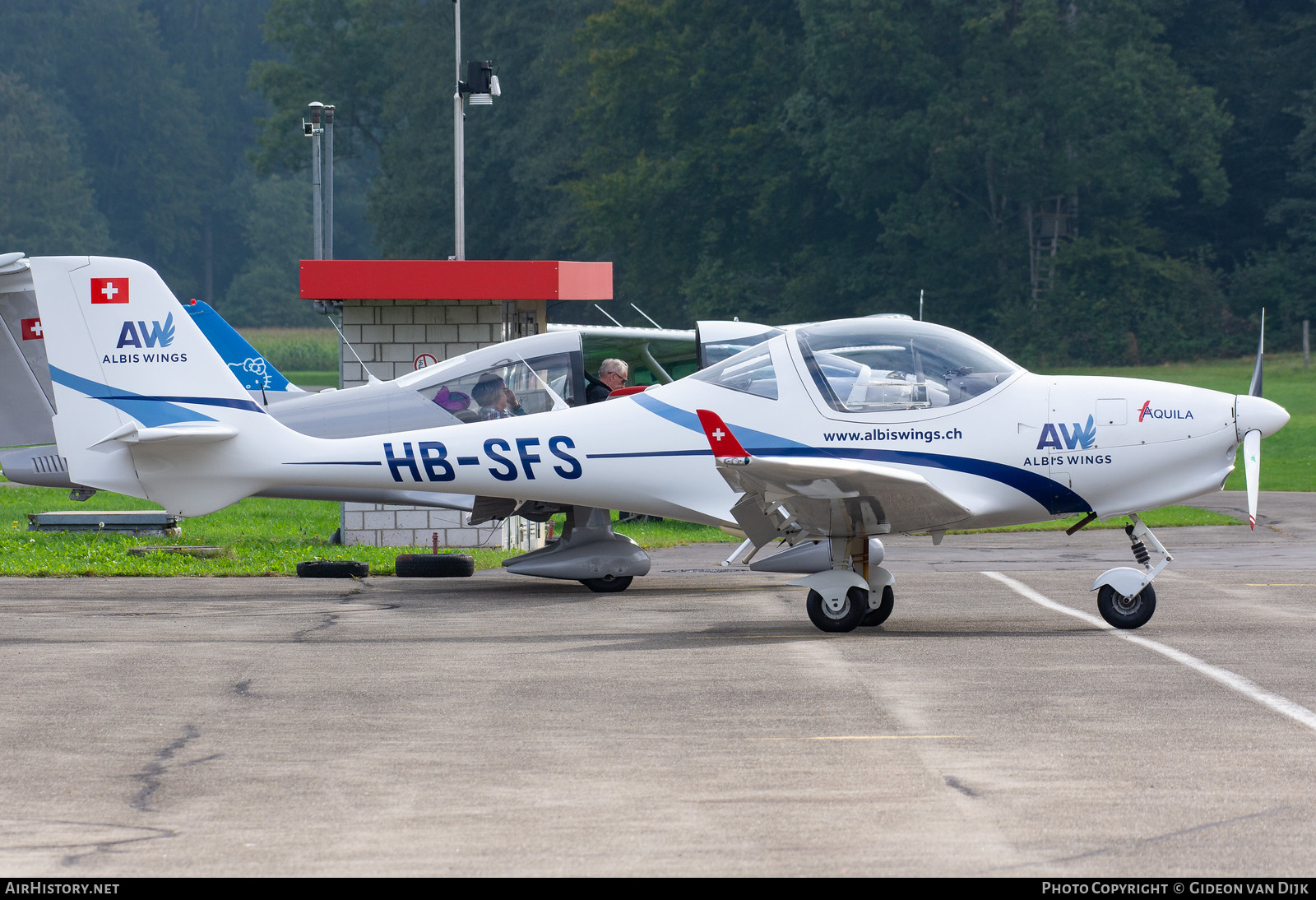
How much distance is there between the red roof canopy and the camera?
52.9ft

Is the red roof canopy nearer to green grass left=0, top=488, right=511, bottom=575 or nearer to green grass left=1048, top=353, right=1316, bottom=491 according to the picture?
green grass left=0, top=488, right=511, bottom=575

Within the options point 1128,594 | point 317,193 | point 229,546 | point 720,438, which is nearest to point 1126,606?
point 1128,594

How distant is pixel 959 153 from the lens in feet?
192

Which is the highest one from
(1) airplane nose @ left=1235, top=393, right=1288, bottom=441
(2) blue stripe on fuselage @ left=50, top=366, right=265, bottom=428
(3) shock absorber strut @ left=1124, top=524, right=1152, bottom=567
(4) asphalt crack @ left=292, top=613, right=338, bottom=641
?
(1) airplane nose @ left=1235, top=393, right=1288, bottom=441

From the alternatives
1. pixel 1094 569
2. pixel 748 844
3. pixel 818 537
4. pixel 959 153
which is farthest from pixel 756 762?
pixel 959 153

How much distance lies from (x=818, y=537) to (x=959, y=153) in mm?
49877

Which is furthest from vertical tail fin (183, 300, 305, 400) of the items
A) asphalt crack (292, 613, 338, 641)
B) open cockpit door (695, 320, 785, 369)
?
asphalt crack (292, 613, 338, 641)

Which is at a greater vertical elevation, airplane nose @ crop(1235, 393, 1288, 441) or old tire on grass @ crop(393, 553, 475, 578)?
airplane nose @ crop(1235, 393, 1288, 441)

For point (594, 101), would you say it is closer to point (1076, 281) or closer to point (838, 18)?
point (838, 18)

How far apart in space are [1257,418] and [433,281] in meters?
8.49

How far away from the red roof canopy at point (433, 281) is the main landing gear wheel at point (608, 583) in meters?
3.77

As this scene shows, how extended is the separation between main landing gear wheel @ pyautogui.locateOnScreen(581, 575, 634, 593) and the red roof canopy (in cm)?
377

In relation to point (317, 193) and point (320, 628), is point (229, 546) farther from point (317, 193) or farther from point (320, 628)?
point (317, 193)

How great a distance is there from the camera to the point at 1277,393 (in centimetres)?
4322
